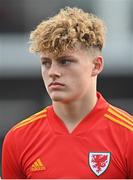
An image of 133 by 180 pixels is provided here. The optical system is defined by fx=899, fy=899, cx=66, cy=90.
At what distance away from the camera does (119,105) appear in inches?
485

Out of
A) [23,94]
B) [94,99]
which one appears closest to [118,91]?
[23,94]

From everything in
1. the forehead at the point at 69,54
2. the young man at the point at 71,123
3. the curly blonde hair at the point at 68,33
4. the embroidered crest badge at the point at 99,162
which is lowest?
the embroidered crest badge at the point at 99,162

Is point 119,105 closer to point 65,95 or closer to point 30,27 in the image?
point 30,27

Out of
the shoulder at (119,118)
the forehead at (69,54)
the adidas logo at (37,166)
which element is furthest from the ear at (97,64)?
the adidas logo at (37,166)

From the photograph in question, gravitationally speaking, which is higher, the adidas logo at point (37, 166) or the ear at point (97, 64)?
the ear at point (97, 64)

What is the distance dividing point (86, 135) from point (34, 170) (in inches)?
12.6

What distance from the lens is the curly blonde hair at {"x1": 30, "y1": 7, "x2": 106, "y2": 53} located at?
178 inches

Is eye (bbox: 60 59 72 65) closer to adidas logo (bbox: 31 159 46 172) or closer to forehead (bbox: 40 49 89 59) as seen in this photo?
forehead (bbox: 40 49 89 59)

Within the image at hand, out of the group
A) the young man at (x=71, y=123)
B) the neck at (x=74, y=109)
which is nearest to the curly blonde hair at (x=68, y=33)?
the young man at (x=71, y=123)

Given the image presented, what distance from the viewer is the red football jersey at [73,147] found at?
448cm

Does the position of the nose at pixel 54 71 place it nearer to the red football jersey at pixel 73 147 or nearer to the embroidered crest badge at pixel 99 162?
the red football jersey at pixel 73 147

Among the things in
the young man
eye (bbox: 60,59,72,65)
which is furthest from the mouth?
eye (bbox: 60,59,72,65)

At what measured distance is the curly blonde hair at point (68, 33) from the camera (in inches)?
178

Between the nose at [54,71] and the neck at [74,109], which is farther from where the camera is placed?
the neck at [74,109]
